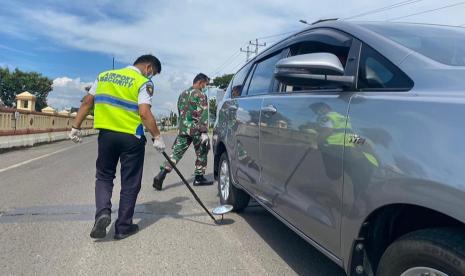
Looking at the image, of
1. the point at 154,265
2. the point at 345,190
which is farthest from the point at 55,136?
the point at 345,190

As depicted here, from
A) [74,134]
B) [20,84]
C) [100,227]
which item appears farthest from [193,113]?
[20,84]

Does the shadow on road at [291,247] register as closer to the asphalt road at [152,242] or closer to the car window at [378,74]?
the asphalt road at [152,242]

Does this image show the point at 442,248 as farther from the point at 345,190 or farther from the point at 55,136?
the point at 55,136

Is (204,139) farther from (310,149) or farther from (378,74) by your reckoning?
(378,74)

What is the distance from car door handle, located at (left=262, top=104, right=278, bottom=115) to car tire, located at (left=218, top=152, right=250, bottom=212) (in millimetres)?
1612

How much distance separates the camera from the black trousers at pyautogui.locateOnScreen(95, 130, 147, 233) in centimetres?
489

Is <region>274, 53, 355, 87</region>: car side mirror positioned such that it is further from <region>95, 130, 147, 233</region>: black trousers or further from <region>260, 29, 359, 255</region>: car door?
<region>95, 130, 147, 233</region>: black trousers

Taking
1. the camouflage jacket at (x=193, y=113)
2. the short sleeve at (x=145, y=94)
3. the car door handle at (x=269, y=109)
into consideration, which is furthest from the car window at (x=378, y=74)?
the camouflage jacket at (x=193, y=113)

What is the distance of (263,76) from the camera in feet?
16.3

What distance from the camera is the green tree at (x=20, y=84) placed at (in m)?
71.1

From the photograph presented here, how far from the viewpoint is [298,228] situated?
11.3 ft

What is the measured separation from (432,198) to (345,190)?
0.71 m

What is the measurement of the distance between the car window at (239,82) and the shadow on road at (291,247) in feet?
4.86

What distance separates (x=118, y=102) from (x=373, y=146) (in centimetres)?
304
